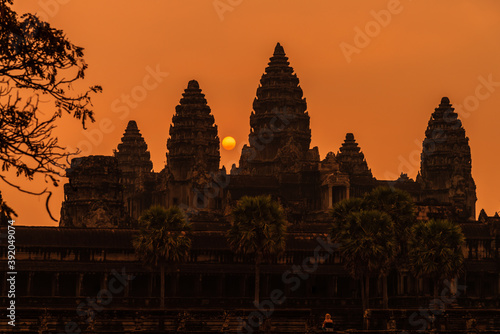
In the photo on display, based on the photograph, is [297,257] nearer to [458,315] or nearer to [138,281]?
[138,281]

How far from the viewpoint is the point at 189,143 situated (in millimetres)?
163250

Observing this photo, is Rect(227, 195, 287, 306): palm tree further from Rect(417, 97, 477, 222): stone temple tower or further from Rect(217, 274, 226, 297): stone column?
Rect(417, 97, 477, 222): stone temple tower

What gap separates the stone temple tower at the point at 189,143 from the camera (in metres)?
157

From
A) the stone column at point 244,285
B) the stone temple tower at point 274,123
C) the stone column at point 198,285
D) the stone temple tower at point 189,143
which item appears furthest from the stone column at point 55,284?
the stone temple tower at point 274,123

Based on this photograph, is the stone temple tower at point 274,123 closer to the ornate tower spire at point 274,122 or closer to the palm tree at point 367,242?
the ornate tower spire at point 274,122

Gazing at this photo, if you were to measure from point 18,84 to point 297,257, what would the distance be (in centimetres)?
8141

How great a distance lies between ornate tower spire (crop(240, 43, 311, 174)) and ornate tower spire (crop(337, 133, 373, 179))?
16.4m

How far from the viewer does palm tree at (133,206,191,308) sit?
92.8 meters

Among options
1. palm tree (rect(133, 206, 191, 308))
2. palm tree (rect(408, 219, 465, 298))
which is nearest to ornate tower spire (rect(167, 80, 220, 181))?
palm tree (rect(133, 206, 191, 308))

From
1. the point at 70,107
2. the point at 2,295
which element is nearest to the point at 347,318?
the point at 2,295

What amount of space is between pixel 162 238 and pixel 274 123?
243ft

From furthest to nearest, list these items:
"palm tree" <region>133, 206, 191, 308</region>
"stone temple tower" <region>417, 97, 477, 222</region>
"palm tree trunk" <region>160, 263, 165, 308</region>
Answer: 1. "stone temple tower" <region>417, 97, 477, 222</region>
2. "palm tree" <region>133, 206, 191, 308</region>
3. "palm tree trunk" <region>160, 263, 165, 308</region>

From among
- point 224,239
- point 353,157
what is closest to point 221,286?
point 224,239

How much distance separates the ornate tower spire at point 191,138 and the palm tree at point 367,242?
71238 mm
